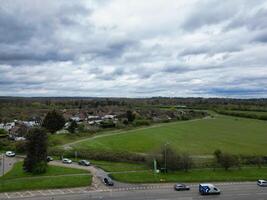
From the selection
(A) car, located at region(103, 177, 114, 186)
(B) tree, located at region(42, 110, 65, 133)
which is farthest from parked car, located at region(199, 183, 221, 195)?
(B) tree, located at region(42, 110, 65, 133)

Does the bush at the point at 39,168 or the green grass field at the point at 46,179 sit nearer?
the green grass field at the point at 46,179

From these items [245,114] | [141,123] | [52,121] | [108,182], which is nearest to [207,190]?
[108,182]

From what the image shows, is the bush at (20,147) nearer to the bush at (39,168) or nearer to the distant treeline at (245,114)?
the bush at (39,168)

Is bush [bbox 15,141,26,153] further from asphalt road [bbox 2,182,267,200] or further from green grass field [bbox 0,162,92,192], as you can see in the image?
asphalt road [bbox 2,182,267,200]

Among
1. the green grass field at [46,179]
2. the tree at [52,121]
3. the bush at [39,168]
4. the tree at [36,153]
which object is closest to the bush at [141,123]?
the tree at [52,121]

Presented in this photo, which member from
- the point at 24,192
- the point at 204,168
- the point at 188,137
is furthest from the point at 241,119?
the point at 24,192

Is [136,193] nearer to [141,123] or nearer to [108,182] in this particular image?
[108,182]

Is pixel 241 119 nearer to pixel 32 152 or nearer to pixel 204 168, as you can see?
pixel 204 168
